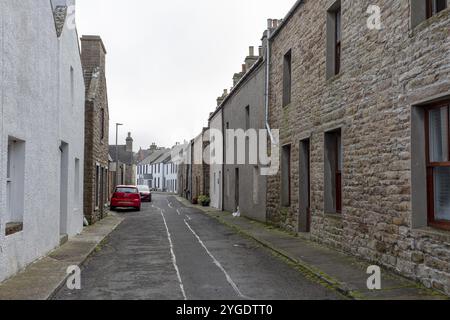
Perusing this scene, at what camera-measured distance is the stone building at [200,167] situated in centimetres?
3797

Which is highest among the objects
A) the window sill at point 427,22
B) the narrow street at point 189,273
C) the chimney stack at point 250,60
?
the chimney stack at point 250,60

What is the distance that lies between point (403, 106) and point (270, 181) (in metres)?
10.1

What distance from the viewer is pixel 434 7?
788cm

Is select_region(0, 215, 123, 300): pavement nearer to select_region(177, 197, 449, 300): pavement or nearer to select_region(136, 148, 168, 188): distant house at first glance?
select_region(177, 197, 449, 300): pavement

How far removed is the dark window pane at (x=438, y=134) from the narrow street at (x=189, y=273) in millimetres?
2796

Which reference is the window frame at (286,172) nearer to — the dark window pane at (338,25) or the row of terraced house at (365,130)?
the row of terraced house at (365,130)

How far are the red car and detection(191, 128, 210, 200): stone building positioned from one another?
369 inches

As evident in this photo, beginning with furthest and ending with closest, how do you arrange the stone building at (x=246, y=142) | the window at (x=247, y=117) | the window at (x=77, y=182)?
the window at (x=247, y=117) < the stone building at (x=246, y=142) < the window at (x=77, y=182)

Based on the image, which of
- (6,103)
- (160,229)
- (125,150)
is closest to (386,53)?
(6,103)

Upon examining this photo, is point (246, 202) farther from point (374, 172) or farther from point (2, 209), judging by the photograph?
point (2, 209)

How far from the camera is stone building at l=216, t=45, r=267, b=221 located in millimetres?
19797

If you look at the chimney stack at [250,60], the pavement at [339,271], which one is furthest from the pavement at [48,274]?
the chimney stack at [250,60]

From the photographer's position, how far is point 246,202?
22.5m

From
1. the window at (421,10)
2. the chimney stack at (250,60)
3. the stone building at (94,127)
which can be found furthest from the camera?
the chimney stack at (250,60)
